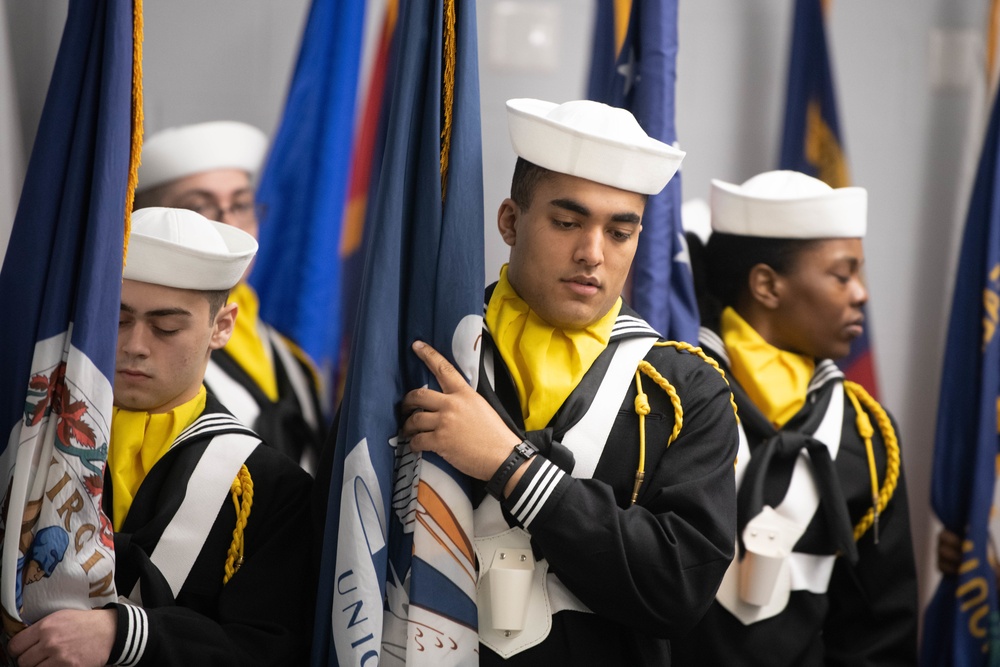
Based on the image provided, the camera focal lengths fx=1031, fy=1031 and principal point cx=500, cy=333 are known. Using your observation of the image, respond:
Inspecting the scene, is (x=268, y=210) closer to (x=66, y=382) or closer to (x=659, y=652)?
(x=66, y=382)

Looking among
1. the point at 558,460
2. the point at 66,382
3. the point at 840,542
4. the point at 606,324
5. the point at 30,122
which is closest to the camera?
the point at 66,382

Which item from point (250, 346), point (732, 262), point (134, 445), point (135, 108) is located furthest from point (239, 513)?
point (732, 262)

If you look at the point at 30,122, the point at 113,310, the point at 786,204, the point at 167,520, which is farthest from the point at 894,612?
the point at 30,122

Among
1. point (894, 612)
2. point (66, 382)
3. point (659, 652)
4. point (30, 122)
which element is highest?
point (30, 122)

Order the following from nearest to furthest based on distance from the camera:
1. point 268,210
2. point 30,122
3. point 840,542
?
point 30,122 → point 840,542 → point 268,210

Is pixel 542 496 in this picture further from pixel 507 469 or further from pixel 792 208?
pixel 792 208

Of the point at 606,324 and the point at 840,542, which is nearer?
the point at 606,324

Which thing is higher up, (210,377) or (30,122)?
(30,122)

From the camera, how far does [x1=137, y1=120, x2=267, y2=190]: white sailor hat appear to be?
2.70m

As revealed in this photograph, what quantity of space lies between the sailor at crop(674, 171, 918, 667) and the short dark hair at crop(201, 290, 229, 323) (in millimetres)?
1197

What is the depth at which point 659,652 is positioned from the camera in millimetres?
1846

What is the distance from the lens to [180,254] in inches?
72.2

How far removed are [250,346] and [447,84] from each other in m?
1.20

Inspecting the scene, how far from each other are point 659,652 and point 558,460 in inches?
16.3
